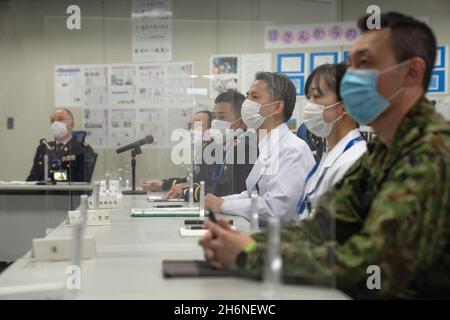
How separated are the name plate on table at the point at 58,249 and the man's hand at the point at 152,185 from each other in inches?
44.1

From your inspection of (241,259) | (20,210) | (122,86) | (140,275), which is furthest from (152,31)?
(20,210)

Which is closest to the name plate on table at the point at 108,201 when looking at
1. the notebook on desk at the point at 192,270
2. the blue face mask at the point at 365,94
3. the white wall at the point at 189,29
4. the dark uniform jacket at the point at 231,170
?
the white wall at the point at 189,29

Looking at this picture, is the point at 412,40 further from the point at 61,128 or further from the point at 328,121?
the point at 61,128

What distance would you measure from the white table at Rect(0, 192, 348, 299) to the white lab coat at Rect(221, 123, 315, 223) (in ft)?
0.93

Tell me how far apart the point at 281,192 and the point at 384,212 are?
120cm

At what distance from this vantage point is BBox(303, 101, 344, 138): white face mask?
2.17m

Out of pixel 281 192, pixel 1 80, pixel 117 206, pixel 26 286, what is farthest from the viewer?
pixel 1 80

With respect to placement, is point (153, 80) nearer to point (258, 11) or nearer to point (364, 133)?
point (258, 11)

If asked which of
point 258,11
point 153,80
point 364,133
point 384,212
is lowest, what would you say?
point 384,212

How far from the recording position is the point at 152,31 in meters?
2.24

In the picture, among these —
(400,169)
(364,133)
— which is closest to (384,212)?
(400,169)

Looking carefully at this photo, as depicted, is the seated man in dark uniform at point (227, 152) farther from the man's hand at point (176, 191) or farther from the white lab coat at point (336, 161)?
the white lab coat at point (336, 161)

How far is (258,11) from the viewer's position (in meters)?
2.67

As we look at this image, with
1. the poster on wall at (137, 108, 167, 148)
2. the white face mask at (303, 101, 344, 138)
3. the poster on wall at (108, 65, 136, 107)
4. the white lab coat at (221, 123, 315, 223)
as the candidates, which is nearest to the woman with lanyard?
the white face mask at (303, 101, 344, 138)
